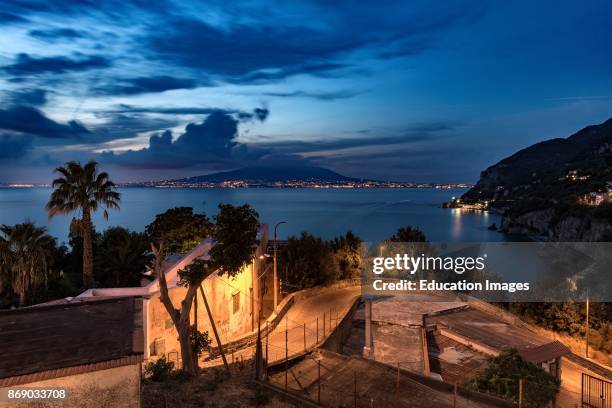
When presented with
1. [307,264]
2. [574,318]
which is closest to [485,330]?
[574,318]

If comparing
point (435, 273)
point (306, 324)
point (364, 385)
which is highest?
point (364, 385)

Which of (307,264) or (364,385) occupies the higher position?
(307,264)

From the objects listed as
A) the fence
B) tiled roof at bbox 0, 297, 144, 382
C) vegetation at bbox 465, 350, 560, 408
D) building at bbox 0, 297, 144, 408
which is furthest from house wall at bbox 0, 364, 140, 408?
the fence

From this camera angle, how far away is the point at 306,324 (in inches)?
987

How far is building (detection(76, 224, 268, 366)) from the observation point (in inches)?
623

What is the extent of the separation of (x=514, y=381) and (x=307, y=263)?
81.1 feet

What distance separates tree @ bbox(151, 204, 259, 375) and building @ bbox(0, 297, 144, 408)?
3704 mm

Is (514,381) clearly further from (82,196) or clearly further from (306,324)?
(82,196)

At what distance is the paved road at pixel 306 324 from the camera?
19.5 meters

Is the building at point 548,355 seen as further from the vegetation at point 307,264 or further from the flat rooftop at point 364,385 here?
the vegetation at point 307,264

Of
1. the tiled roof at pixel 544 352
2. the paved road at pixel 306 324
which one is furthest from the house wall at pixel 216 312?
the tiled roof at pixel 544 352

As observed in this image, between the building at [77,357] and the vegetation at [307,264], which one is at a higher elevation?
the building at [77,357]

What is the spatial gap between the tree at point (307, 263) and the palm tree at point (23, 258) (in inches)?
764

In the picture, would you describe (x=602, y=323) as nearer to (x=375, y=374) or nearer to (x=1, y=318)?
(x=375, y=374)
